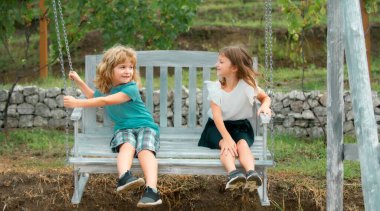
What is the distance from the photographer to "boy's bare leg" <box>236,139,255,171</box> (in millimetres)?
5355

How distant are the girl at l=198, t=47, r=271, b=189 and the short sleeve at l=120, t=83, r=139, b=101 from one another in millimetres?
486

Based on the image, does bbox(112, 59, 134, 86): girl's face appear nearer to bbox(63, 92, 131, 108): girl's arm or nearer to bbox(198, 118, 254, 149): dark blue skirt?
bbox(63, 92, 131, 108): girl's arm

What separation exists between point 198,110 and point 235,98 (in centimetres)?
299

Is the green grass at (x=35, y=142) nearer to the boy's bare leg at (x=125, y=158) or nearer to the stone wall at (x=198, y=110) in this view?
the stone wall at (x=198, y=110)

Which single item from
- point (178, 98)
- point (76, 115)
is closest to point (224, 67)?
point (178, 98)

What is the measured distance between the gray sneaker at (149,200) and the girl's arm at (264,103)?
87 cm

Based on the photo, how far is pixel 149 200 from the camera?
5.27m

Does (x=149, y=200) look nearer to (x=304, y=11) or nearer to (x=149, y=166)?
(x=149, y=166)

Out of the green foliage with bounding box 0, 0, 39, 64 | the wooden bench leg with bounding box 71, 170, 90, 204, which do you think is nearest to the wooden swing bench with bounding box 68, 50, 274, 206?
the wooden bench leg with bounding box 71, 170, 90, 204

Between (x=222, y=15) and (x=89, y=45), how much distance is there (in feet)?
6.66

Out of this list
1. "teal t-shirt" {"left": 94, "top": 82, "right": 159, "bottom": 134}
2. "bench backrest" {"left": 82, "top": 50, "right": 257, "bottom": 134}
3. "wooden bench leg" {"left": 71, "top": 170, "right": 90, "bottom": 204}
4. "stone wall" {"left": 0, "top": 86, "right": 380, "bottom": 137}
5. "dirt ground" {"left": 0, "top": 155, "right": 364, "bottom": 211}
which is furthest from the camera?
"stone wall" {"left": 0, "top": 86, "right": 380, "bottom": 137}

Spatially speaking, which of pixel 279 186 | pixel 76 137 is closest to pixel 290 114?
pixel 279 186

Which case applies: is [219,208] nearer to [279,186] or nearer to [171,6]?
[279,186]

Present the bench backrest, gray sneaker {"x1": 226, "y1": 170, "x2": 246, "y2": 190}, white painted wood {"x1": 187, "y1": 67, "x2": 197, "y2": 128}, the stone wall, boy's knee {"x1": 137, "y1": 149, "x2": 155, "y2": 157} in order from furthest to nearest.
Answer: the stone wall, white painted wood {"x1": 187, "y1": 67, "x2": 197, "y2": 128}, the bench backrest, boy's knee {"x1": 137, "y1": 149, "x2": 155, "y2": 157}, gray sneaker {"x1": 226, "y1": 170, "x2": 246, "y2": 190}
